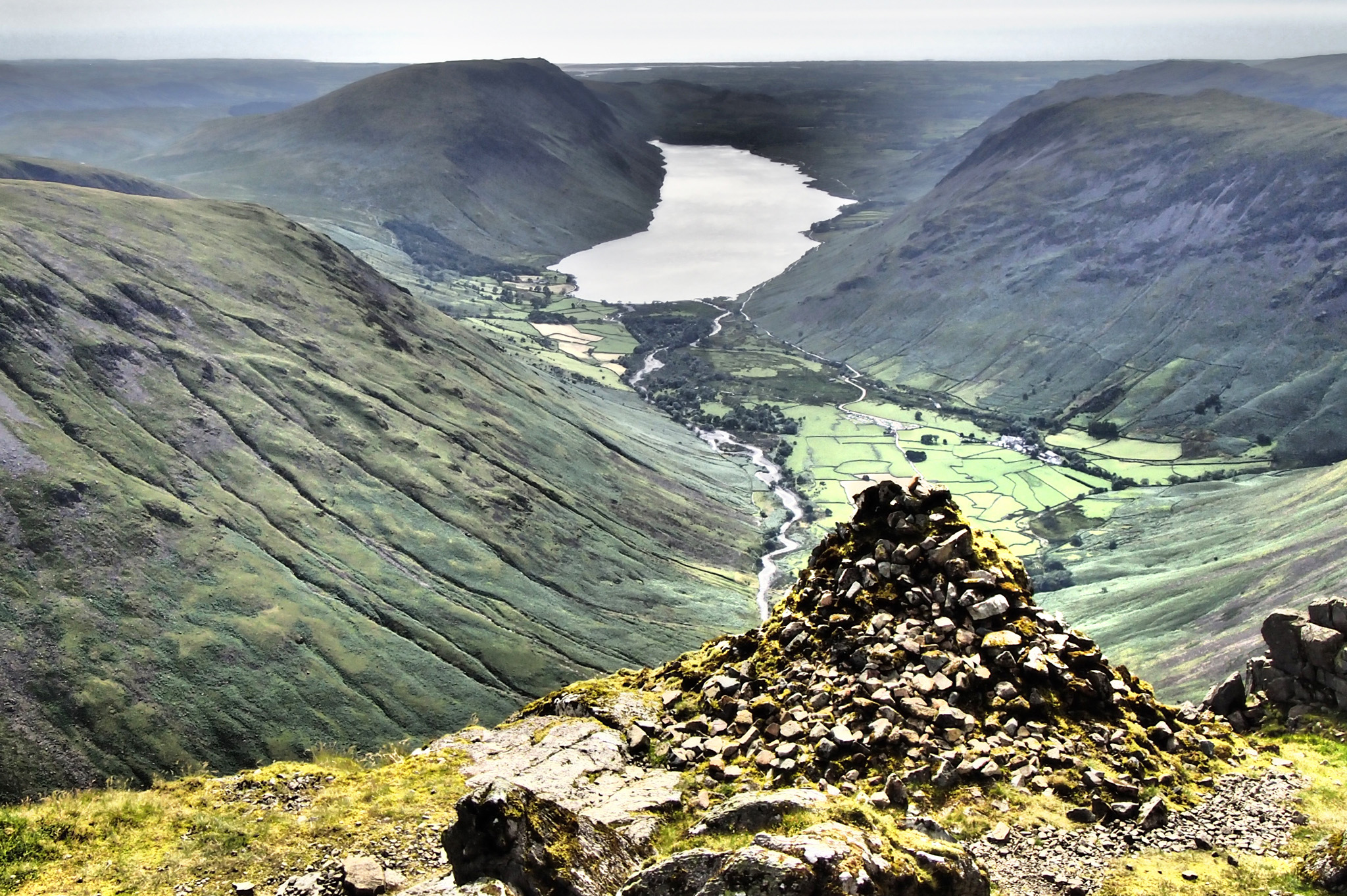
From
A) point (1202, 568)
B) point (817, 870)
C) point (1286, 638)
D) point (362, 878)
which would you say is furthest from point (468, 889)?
point (1202, 568)

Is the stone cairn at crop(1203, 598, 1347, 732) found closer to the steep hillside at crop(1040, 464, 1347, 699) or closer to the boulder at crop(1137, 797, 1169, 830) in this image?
the boulder at crop(1137, 797, 1169, 830)

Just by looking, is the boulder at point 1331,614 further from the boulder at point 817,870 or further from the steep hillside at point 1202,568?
the steep hillside at point 1202,568

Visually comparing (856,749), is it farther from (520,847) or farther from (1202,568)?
(1202,568)

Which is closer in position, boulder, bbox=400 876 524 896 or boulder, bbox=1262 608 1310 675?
boulder, bbox=400 876 524 896

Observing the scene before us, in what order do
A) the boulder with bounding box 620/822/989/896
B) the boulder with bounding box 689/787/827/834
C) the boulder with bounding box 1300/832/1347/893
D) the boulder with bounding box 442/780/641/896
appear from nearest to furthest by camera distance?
1. the boulder with bounding box 620/822/989/896
2. the boulder with bounding box 442/780/641/896
3. the boulder with bounding box 1300/832/1347/893
4. the boulder with bounding box 689/787/827/834

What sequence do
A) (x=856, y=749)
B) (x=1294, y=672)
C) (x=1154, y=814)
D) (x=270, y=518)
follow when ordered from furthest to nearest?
(x=270, y=518)
(x=1294, y=672)
(x=856, y=749)
(x=1154, y=814)

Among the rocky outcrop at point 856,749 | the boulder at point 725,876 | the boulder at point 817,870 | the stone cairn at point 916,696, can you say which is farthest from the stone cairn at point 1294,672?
the boulder at point 725,876

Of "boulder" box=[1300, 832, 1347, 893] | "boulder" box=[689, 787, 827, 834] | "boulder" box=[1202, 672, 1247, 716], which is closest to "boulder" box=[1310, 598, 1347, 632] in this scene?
"boulder" box=[1202, 672, 1247, 716]
